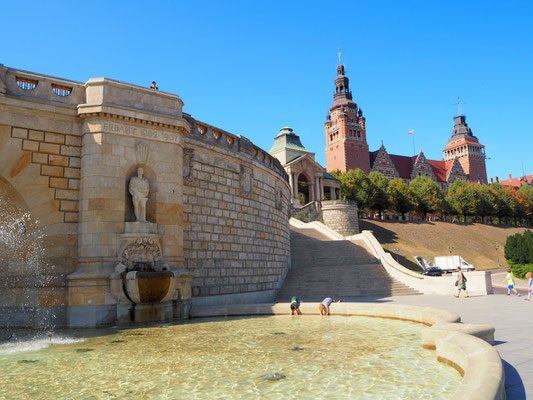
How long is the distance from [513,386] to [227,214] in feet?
45.9

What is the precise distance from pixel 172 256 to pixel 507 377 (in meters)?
10.6

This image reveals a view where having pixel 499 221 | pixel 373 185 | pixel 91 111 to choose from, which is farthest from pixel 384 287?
pixel 499 221

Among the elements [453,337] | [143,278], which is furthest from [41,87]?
[453,337]

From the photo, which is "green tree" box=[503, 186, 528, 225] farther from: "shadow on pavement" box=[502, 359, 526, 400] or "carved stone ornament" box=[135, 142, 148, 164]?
"shadow on pavement" box=[502, 359, 526, 400]

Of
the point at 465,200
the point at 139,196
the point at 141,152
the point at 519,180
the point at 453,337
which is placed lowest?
the point at 453,337

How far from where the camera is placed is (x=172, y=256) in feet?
46.9

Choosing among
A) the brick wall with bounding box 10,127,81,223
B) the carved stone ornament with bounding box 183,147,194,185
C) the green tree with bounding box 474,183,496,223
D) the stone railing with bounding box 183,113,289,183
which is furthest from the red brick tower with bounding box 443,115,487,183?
the brick wall with bounding box 10,127,81,223

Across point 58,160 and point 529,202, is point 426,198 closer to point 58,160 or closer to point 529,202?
point 529,202

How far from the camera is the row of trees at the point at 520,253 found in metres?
38.8

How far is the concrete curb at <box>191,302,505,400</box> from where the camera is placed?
466 cm

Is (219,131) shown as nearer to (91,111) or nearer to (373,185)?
(91,111)

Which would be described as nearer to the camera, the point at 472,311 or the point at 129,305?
the point at 129,305

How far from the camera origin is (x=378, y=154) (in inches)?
4542

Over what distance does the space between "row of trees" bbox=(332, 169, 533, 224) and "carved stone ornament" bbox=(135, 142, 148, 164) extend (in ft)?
213
